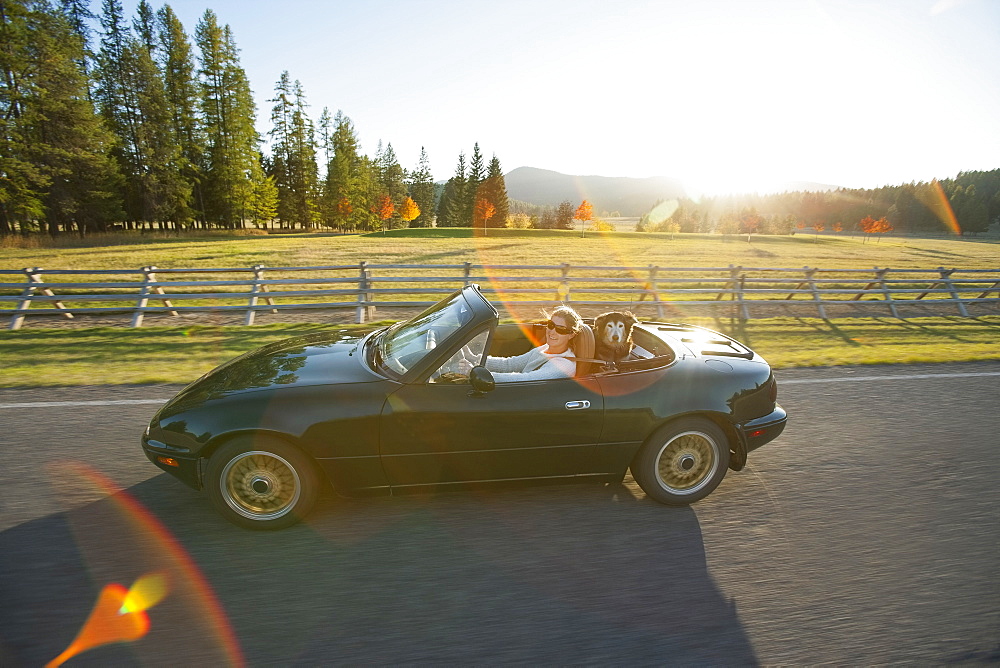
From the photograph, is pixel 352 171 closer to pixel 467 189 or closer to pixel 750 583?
pixel 467 189

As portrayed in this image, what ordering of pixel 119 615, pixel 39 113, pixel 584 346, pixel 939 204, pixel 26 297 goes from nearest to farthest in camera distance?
pixel 119 615
pixel 584 346
pixel 26 297
pixel 39 113
pixel 939 204

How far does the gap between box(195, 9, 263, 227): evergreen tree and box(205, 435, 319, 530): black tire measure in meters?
55.8

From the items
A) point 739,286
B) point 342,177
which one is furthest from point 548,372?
point 342,177

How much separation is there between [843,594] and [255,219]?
63.6 meters

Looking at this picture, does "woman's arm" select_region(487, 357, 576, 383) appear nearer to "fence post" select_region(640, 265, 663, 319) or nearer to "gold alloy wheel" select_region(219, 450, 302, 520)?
"gold alloy wheel" select_region(219, 450, 302, 520)

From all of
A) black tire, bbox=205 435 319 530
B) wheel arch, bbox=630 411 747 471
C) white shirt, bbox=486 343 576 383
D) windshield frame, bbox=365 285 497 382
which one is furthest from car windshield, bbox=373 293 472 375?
wheel arch, bbox=630 411 747 471

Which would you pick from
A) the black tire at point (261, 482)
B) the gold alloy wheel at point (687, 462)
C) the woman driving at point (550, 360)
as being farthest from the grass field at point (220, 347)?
the gold alloy wheel at point (687, 462)

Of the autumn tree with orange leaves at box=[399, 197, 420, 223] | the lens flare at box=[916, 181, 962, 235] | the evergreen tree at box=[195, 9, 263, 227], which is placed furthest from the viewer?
the lens flare at box=[916, 181, 962, 235]

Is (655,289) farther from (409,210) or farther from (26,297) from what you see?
(409,210)

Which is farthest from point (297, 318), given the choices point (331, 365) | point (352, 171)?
point (352, 171)

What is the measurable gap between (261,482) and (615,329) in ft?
8.57

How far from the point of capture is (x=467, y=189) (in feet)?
287

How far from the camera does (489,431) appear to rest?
3.41 m

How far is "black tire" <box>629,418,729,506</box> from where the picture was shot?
374 centimetres
